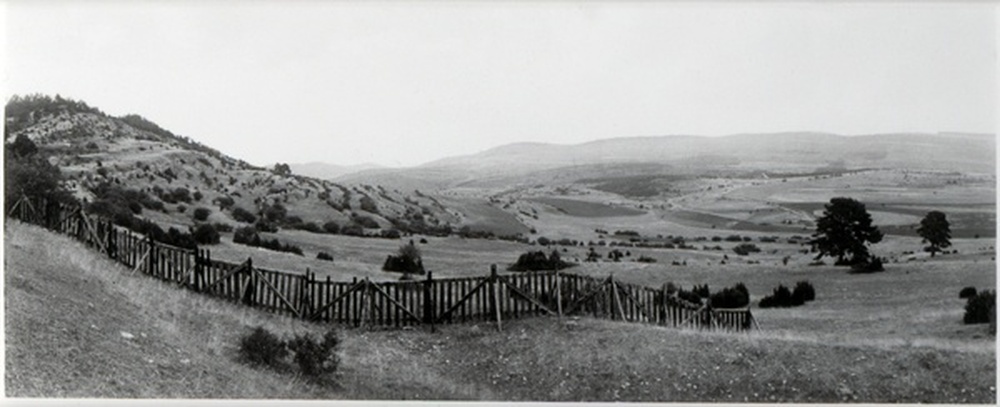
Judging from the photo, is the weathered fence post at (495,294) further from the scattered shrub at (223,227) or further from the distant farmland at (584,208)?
the scattered shrub at (223,227)

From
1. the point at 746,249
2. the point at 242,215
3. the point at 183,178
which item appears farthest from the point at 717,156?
the point at 183,178

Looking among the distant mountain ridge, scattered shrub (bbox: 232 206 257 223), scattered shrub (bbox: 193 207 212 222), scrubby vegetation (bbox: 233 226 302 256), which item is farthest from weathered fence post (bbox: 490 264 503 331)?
scattered shrub (bbox: 193 207 212 222)

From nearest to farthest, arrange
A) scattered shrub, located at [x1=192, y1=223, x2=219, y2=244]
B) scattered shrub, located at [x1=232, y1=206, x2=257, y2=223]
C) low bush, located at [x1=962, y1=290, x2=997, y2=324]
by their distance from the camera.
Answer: low bush, located at [x1=962, y1=290, x2=997, y2=324] < scattered shrub, located at [x1=192, y1=223, x2=219, y2=244] < scattered shrub, located at [x1=232, y1=206, x2=257, y2=223]

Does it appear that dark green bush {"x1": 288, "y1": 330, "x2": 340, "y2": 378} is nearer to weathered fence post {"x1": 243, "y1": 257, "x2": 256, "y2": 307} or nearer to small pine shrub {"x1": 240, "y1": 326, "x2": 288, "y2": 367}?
small pine shrub {"x1": 240, "y1": 326, "x2": 288, "y2": 367}

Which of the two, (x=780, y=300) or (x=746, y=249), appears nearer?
(x=780, y=300)

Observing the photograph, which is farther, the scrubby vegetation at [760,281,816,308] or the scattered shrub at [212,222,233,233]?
the scattered shrub at [212,222,233,233]

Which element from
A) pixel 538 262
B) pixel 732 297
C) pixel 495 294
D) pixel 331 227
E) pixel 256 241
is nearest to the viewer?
pixel 732 297

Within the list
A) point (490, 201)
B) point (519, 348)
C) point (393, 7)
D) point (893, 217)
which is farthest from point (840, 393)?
point (393, 7)

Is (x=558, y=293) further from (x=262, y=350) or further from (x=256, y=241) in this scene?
(x=256, y=241)
